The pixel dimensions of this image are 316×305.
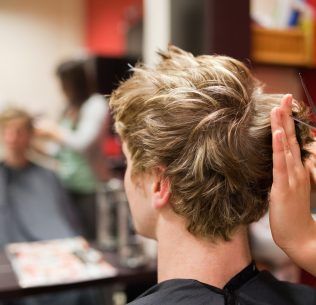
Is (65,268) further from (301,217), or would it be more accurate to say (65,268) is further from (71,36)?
(71,36)

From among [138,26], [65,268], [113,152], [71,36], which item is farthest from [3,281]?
[71,36]

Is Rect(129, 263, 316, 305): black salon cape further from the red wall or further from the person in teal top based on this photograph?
the red wall

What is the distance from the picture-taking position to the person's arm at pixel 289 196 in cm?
84

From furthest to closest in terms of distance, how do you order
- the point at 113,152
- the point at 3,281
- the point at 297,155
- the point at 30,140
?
the point at 113,152, the point at 30,140, the point at 3,281, the point at 297,155

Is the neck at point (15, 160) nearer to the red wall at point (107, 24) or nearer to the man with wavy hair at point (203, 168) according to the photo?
the man with wavy hair at point (203, 168)

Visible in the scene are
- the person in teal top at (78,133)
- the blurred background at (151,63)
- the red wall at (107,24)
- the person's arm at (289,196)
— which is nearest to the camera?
Result: the person's arm at (289,196)

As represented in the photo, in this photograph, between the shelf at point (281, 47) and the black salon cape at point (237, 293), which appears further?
the shelf at point (281, 47)

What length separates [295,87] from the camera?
2.21 meters

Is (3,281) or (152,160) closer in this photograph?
(152,160)

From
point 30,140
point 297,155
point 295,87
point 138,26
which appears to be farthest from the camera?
point 138,26

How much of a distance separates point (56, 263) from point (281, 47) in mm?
1240

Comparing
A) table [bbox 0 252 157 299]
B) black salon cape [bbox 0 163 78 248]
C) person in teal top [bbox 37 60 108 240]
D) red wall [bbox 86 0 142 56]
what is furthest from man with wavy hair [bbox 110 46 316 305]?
red wall [bbox 86 0 142 56]

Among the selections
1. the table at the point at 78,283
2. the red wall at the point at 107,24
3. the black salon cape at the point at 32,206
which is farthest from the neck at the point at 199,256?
the red wall at the point at 107,24

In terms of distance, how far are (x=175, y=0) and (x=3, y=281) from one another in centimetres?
126
